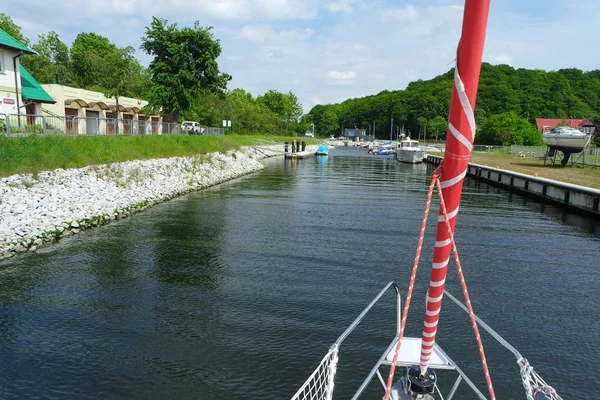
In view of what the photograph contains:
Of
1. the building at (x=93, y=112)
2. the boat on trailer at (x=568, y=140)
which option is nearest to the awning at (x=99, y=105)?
the building at (x=93, y=112)

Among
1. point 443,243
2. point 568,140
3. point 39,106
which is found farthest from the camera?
point 568,140

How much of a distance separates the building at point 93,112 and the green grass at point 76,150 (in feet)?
3.91

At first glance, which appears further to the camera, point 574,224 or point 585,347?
point 574,224

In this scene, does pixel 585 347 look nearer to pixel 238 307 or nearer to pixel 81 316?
pixel 238 307

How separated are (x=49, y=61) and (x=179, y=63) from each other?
99.9ft

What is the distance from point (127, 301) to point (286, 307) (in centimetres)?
366

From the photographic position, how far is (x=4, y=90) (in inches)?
1103

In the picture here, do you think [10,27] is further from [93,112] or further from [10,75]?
[10,75]

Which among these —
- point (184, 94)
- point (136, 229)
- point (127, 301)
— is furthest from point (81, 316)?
point (184, 94)

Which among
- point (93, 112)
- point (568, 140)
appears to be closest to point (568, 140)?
point (568, 140)

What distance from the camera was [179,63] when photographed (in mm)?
43250

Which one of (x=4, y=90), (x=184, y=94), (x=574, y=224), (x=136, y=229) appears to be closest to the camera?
(x=136, y=229)

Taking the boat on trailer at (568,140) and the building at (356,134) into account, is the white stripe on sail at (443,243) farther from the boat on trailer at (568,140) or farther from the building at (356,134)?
the building at (356,134)

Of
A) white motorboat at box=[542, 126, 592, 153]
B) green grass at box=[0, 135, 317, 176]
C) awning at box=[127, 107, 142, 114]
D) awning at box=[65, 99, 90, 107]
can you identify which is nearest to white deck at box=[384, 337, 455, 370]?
green grass at box=[0, 135, 317, 176]
